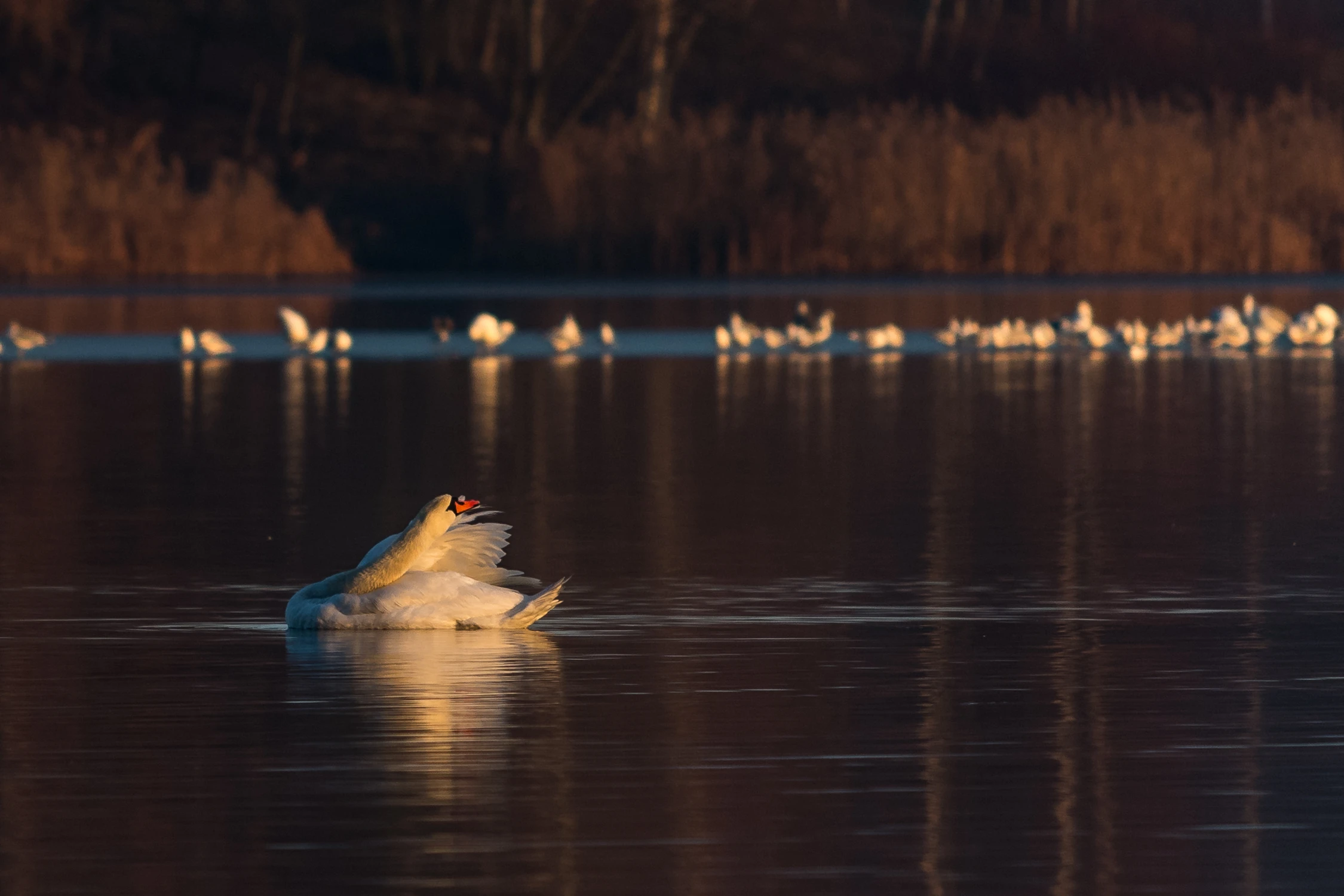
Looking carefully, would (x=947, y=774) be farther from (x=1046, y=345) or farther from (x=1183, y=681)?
(x=1046, y=345)

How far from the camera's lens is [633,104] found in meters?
58.4

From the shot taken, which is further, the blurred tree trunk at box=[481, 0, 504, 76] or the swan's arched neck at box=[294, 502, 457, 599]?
the blurred tree trunk at box=[481, 0, 504, 76]

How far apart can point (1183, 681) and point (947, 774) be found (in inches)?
63.6

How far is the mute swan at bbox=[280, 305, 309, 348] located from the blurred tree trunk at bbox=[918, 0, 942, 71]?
127 ft

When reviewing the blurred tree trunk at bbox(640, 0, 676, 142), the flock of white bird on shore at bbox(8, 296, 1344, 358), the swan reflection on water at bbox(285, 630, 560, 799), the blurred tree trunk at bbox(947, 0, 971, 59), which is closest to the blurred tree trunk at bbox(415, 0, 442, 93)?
the blurred tree trunk at bbox(640, 0, 676, 142)

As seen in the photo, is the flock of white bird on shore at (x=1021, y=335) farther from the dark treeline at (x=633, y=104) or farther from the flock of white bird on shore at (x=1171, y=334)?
the dark treeline at (x=633, y=104)

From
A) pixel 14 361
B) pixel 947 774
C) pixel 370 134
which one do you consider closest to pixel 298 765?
pixel 947 774

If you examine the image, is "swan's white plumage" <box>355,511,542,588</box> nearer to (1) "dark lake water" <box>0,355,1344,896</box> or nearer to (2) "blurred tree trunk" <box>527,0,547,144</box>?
(1) "dark lake water" <box>0,355,1344,896</box>

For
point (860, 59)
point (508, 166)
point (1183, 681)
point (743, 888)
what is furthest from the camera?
point (860, 59)

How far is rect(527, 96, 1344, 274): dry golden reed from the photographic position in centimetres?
3862

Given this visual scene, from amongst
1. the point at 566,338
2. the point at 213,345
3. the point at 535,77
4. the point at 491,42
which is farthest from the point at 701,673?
the point at 491,42

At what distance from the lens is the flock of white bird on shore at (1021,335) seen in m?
26.8

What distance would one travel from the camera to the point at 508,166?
42.4 m

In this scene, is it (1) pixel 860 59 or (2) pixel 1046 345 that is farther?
(1) pixel 860 59
